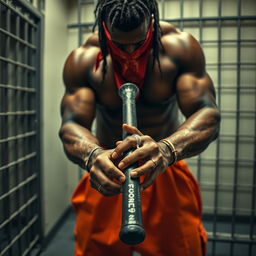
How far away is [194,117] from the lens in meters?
0.81

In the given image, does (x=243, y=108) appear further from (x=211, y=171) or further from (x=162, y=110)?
(x=162, y=110)

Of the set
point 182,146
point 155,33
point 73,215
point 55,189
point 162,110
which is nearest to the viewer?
point 182,146

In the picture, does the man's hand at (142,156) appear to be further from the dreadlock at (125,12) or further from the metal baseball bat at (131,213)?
the dreadlock at (125,12)

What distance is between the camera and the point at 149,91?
3.02ft

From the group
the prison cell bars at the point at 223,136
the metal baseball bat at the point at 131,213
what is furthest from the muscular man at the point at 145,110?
the prison cell bars at the point at 223,136

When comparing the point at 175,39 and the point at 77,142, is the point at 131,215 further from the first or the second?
the point at 175,39

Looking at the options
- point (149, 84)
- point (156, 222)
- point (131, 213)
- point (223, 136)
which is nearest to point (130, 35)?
point (149, 84)

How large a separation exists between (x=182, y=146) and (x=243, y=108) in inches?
55.4

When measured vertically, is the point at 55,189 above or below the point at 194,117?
below

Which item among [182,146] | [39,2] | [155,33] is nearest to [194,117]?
[182,146]

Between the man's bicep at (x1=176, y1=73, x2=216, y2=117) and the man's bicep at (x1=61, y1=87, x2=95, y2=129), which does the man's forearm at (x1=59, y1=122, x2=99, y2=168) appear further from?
the man's bicep at (x1=176, y1=73, x2=216, y2=117)

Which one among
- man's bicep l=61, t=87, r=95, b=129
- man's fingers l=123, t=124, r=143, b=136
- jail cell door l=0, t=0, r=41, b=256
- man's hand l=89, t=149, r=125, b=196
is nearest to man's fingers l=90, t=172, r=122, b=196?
man's hand l=89, t=149, r=125, b=196

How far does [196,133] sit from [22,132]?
99 cm

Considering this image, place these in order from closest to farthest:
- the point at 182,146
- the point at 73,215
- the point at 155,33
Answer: the point at 182,146
the point at 155,33
the point at 73,215
